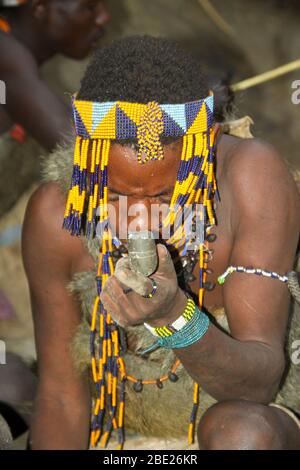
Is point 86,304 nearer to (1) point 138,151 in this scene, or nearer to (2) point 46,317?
(2) point 46,317

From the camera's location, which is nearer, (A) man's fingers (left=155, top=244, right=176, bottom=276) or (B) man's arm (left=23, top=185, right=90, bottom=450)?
(A) man's fingers (left=155, top=244, right=176, bottom=276)

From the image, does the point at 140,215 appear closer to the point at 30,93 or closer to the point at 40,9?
the point at 30,93

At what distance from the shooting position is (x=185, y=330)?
1.99m

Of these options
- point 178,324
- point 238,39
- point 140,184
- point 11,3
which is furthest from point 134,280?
point 238,39

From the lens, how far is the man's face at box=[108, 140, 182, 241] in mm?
2143

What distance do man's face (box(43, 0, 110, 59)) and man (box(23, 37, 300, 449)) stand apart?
225cm

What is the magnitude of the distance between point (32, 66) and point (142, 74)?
2.21 m

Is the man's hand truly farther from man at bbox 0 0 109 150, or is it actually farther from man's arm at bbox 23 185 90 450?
man at bbox 0 0 109 150

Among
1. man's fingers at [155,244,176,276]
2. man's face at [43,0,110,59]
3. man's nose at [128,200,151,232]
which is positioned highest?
man's face at [43,0,110,59]

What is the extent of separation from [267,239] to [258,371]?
398 mm

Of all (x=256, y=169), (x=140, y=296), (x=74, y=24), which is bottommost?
(x=140, y=296)

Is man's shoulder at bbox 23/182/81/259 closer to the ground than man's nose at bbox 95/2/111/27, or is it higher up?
closer to the ground

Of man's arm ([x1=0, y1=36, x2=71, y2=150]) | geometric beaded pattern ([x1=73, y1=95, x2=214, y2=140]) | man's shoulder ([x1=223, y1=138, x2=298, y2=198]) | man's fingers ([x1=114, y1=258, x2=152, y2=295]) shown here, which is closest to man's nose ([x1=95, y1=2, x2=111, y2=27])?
man's arm ([x1=0, y1=36, x2=71, y2=150])

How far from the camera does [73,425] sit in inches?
108
